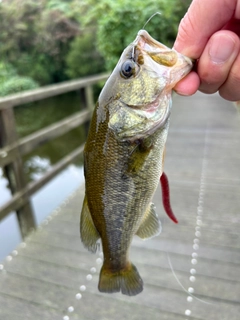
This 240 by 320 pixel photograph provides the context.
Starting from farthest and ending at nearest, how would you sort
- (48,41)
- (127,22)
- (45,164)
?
(48,41)
(45,164)
(127,22)

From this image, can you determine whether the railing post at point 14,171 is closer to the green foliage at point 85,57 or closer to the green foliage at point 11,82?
the green foliage at point 11,82

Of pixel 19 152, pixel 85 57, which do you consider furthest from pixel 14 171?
pixel 85 57

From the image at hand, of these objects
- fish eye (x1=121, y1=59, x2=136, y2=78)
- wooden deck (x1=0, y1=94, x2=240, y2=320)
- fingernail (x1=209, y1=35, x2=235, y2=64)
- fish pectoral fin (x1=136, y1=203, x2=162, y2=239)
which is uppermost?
fingernail (x1=209, y1=35, x2=235, y2=64)

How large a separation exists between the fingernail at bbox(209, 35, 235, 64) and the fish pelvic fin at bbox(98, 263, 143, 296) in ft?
2.96

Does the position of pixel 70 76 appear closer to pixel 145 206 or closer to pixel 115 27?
pixel 115 27

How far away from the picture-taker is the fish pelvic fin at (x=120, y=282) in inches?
52.9

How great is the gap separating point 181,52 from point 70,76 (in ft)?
42.5

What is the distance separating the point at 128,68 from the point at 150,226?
629mm

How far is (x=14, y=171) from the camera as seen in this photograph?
2.85 m

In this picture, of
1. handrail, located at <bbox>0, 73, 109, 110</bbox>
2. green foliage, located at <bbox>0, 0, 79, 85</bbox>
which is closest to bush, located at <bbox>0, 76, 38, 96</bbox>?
green foliage, located at <bbox>0, 0, 79, 85</bbox>

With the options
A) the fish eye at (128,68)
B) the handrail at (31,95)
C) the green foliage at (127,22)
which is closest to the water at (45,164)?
the handrail at (31,95)

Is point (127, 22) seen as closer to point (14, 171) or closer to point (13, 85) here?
point (14, 171)

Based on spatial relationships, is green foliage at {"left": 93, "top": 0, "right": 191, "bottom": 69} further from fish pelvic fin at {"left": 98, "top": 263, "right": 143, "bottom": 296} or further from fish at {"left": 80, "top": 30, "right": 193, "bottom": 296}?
fish pelvic fin at {"left": 98, "top": 263, "right": 143, "bottom": 296}

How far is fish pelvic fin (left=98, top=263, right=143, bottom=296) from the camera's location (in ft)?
4.41
